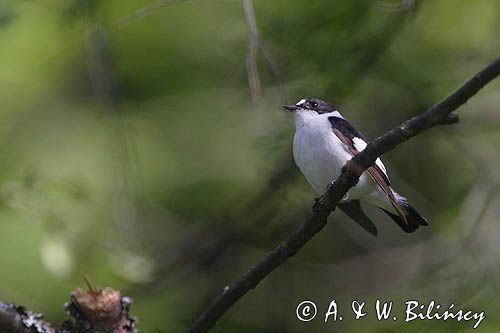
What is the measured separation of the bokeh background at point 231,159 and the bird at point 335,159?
0.17 metres

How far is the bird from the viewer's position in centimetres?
436

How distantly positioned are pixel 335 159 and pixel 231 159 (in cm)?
176

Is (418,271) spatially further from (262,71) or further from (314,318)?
(262,71)

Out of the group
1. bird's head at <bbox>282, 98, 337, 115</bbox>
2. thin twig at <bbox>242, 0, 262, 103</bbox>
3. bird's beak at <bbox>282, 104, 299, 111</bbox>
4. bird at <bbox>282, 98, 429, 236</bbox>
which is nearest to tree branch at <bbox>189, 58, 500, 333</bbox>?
thin twig at <bbox>242, 0, 262, 103</bbox>

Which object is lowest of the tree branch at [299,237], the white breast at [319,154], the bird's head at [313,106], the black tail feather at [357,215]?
the tree branch at [299,237]

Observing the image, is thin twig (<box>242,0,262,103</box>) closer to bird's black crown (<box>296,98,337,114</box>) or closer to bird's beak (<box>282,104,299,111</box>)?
bird's beak (<box>282,104,299,111</box>)

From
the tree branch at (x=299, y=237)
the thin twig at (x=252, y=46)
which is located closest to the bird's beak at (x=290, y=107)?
the thin twig at (x=252, y=46)

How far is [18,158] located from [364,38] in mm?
2527

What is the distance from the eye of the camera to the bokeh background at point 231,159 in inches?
187

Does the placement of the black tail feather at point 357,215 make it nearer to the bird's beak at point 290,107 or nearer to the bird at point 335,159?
the bird at point 335,159

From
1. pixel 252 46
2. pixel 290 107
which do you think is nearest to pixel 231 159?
pixel 290 107

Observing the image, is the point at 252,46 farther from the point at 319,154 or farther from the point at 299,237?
the point at 319,154

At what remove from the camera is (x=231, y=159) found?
6.03 meters

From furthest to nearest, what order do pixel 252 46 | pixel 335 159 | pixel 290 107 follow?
pixel 335 159, pixel 290 107, pixel 252 46
